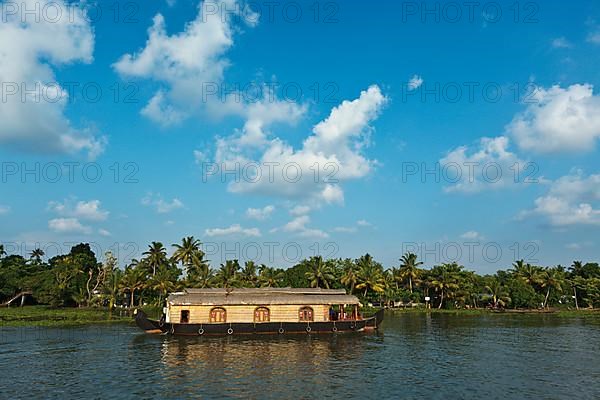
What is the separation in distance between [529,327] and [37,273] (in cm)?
6911

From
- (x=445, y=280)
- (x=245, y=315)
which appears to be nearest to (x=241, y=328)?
(x=245, y=315)

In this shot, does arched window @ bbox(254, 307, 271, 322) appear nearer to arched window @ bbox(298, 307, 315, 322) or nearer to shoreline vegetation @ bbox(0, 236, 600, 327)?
arched window @ bbox(298, 307, 315, 322)

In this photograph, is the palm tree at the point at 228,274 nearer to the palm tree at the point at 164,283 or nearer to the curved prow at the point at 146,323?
the palm tree at the point at 164,283

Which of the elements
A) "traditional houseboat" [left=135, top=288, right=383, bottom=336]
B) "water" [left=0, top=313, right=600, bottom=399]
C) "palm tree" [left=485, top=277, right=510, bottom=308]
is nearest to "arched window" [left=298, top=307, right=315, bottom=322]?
"traditional houseboat" [left=135, top=288, right=383, bottom=336]

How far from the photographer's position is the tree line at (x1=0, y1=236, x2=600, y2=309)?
226 ft

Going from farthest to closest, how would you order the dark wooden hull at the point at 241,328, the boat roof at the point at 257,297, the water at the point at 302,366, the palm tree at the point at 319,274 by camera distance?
the palm tree at the point at 319,274 → the boat roof at the point at 257,297 → the dark wooden hull at the point at 241,328 → the water at the point at 302,366

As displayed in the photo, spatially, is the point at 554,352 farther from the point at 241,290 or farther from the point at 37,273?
the point at 37,273

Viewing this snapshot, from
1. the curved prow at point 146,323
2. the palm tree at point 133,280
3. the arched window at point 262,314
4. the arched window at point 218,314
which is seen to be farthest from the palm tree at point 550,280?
the curved prow at point 146,323

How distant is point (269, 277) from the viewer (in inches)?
2943

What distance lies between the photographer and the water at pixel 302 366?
63.7 feet

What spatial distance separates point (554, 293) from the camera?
80.2 m

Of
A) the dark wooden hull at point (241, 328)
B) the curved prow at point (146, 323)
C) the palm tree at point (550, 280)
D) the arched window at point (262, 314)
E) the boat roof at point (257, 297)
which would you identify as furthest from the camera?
the palm tree at point (550, 280)

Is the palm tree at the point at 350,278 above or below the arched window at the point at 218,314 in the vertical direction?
above

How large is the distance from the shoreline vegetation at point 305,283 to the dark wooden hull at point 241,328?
29.8 meters
